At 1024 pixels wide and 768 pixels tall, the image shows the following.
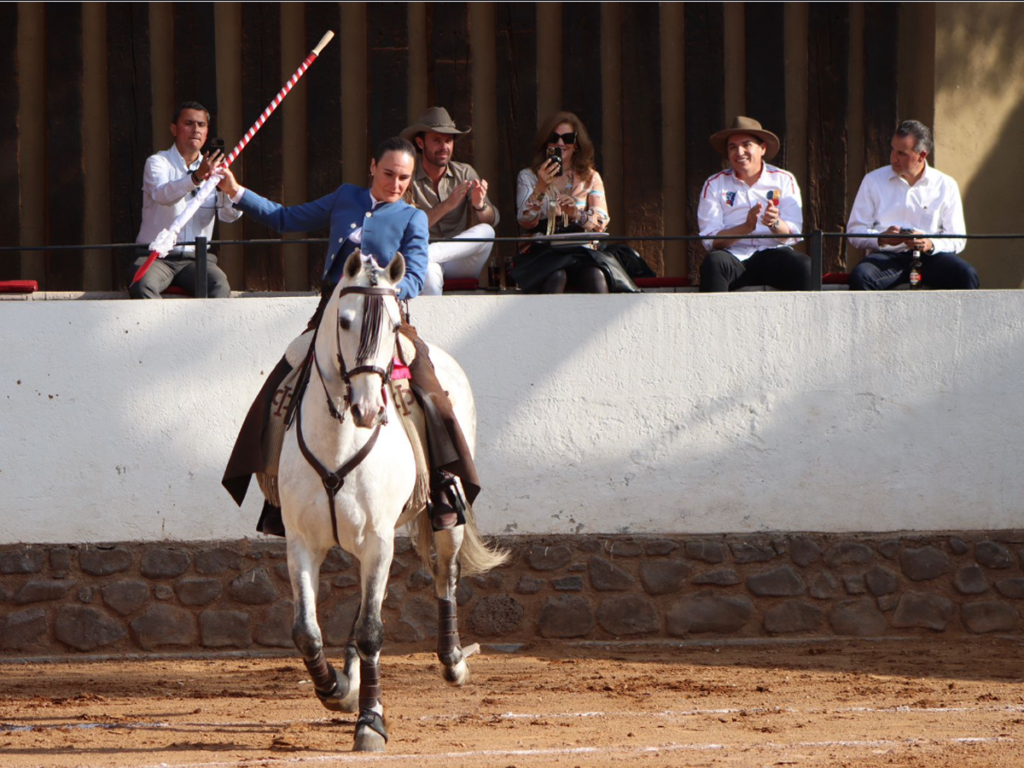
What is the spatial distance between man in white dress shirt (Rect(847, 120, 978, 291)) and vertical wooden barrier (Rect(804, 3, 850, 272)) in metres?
1.15

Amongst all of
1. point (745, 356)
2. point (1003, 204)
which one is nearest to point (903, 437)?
point (745, 356)

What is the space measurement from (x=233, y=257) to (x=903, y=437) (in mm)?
4982

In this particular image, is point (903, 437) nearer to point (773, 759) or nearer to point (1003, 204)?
point (1003, 204)

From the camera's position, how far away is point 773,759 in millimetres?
6555

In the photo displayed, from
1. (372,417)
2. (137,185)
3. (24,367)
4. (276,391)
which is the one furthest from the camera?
(137,185)

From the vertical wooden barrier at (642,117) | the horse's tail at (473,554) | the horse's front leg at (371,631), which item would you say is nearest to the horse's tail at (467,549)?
the horse's tail at (473,554)

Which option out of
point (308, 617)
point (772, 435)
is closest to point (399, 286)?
point (308, 617)

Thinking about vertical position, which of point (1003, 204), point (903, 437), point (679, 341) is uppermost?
point (1003, 204)

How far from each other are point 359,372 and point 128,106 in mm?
5734

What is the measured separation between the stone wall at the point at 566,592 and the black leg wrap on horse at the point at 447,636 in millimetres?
1385

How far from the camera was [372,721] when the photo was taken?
6.85m

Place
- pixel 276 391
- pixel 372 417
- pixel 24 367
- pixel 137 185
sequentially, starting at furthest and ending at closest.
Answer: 1. pixel 137 185
2. pixel 24 367
3. pixel 276 391
4. pixel 372 417

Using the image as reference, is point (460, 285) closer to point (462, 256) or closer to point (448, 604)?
point (462, 256)

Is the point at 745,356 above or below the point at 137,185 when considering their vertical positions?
below
